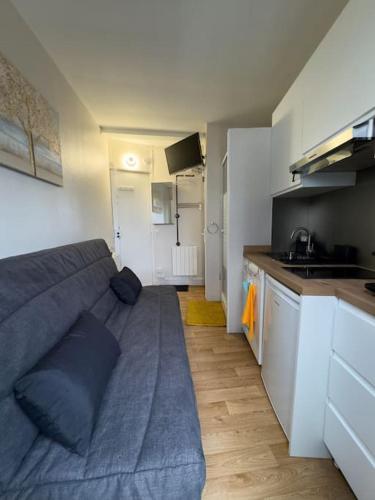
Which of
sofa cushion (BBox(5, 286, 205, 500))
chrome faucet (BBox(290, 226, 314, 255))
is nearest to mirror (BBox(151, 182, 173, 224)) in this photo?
chrome faucet (BBox(290, 226, 314, 255))

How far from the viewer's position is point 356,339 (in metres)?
0.81

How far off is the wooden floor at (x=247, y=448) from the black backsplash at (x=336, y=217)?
45.1 inches

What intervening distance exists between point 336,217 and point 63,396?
1984 mm

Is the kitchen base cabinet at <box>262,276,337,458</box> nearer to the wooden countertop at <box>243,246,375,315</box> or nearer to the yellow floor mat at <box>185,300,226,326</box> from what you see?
the wooden countertop at <box>243,246,375,315</box>

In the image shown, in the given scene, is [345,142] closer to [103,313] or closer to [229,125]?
[103,313]

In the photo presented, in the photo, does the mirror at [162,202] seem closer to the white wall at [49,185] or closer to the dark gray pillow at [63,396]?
the white wall at [49,185]

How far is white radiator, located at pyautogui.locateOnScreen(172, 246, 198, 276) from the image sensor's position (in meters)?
3.85

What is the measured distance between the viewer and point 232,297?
7.30ft

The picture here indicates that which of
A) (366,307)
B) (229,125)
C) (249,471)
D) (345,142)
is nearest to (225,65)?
(229,125)

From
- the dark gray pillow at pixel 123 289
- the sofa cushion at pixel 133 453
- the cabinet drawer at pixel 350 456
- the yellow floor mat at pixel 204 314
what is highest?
the dark gray pillow at pixel 123 289

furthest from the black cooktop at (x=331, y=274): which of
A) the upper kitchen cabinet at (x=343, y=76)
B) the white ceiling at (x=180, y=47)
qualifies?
the white ceiling at (x=180, y=47)

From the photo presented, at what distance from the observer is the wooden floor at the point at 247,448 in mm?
948

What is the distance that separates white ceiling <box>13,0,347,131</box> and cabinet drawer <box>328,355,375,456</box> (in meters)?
2.03

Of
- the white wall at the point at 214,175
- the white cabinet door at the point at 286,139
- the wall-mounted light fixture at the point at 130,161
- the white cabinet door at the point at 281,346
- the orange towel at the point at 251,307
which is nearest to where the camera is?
the white cabinet door at the point at 281,346
